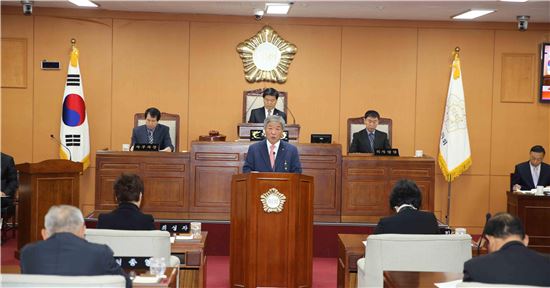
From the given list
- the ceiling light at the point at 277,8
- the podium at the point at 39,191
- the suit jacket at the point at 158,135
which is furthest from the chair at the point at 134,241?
the ceiling light at the point at 277,8

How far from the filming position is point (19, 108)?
34.9ft

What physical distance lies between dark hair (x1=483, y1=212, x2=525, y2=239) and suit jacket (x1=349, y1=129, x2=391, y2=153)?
18.7 feet

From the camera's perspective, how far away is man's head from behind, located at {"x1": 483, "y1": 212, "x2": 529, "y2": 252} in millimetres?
3430

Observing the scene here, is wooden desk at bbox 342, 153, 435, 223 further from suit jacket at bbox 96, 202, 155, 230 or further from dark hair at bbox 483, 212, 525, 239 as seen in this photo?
dark hair at bbox 483, 212, 525, 239

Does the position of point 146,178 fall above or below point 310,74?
below

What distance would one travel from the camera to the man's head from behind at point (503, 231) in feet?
11.3

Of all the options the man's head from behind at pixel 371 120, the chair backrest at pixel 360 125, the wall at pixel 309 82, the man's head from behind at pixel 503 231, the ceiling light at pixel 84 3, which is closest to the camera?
the man's head from behind at pixel 503 231

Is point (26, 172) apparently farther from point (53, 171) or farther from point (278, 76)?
point (278, 76)

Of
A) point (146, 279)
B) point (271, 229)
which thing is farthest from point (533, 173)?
point (146, 279)

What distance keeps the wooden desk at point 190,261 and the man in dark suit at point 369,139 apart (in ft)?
13.9

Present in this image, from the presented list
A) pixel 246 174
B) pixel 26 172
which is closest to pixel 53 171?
pixel 26 172

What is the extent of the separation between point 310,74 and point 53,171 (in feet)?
15.1

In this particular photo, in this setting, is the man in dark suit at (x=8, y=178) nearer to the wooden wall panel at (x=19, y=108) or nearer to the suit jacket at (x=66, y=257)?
the wooden wall panel at (x=19, y=108)

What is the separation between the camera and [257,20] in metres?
Result: 10.7
